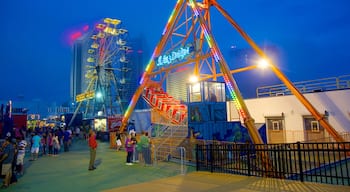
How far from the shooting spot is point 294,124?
18938mm

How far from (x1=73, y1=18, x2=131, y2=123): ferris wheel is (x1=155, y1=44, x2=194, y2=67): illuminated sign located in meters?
29.8

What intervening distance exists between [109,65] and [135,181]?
4518 centimetres

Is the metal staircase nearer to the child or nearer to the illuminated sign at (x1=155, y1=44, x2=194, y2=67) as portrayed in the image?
the illuminated sign at (x1=155, y1=44, x2=194, y2=67)

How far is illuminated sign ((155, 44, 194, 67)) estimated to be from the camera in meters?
20.6

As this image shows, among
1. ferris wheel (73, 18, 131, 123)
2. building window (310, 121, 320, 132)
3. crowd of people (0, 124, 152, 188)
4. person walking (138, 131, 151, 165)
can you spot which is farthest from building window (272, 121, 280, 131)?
ferris wheel (73, 18, 131, 123)

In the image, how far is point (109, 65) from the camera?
5219cm

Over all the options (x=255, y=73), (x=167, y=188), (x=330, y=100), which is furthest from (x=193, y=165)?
(x=255, y=73)

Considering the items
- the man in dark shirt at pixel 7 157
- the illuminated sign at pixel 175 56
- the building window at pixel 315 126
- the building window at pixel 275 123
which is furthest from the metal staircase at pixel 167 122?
the building window at pixel 315 126

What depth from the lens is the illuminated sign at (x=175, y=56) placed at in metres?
20.6

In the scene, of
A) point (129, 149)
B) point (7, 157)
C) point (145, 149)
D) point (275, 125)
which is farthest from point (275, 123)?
point (7, 157)

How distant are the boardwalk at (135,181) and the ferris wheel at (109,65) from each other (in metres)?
38.8

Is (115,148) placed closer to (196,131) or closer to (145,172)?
(196,131)

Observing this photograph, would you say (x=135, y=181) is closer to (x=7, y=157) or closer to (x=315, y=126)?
(x=7, y=157)

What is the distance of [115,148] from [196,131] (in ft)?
31.5
